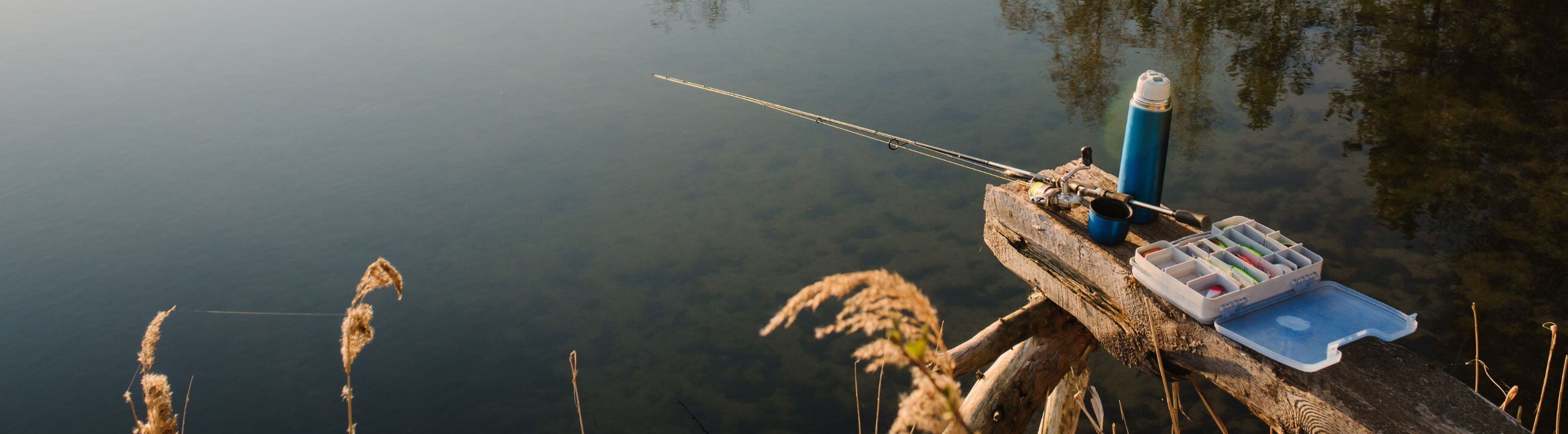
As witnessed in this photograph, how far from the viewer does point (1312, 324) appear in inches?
80.3

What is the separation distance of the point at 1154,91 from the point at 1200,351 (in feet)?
2.09

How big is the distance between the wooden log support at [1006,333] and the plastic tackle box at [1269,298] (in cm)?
50

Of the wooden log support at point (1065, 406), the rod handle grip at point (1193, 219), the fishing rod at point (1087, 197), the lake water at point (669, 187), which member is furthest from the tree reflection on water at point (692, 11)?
the rod handle grip at point (1193, 219)

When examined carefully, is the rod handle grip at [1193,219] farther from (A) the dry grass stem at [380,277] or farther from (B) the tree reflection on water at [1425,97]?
(B) the tree reflection on water at [1425,97]

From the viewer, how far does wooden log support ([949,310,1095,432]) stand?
274 centimetres

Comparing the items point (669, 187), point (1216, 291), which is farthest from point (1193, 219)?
point (669, 187)

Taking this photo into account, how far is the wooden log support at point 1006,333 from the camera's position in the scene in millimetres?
2652

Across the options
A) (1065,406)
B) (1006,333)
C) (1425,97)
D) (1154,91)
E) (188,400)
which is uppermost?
(1154,91)

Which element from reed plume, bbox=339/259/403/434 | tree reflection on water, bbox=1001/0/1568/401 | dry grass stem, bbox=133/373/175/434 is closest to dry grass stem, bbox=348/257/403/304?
reed plume, bbox=339/259/403/434

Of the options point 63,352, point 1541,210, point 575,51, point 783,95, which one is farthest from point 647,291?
point 1541,210

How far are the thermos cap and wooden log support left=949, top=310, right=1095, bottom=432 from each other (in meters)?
0.69

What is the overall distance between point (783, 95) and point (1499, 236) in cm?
412

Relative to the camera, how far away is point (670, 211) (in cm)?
557

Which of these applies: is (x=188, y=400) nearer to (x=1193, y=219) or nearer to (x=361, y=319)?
(x=361, y=319)
